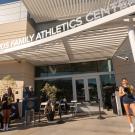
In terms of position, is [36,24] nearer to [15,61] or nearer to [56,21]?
[56,21]

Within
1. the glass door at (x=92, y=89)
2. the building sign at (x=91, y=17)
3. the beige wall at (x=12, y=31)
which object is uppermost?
the beige wall at (x=12, y=31)

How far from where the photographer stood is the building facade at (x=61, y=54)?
1138 centimetres

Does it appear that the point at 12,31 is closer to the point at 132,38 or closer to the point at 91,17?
the point at 91,17

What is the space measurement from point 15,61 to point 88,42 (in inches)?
227

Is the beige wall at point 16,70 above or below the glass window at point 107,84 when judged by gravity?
above

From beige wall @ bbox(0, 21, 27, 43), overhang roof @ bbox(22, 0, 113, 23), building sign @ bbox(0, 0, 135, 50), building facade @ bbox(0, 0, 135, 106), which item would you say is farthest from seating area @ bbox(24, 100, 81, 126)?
overhang roof @ bbox(22, 0, 113, 23)

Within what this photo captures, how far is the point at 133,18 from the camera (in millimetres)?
8148

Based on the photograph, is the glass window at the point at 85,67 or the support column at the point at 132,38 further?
the glass window at the point at 85,67

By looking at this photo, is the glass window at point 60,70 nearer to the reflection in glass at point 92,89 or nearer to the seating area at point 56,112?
the reflection in glass at point 92,89

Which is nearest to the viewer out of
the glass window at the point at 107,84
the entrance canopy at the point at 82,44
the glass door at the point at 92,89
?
the entrance canopy at the point at 82,44

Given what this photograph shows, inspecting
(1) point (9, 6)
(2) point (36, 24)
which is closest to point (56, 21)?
(2) point (36, 24)

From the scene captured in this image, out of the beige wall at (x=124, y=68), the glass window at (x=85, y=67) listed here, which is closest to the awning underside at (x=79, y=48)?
the glass window at (x=85, y=67)

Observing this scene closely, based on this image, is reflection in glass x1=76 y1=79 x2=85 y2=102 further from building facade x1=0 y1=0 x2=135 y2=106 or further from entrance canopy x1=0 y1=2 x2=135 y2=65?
entrance canopy x1=0 y1=2 x2=135 y2=65

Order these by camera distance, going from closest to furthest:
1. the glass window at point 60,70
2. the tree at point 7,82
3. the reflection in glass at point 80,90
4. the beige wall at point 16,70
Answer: the tree at point 7,82
the beige wall at point 16,70
the reflection in glass at point 80,90
the glass window at point 60,70
